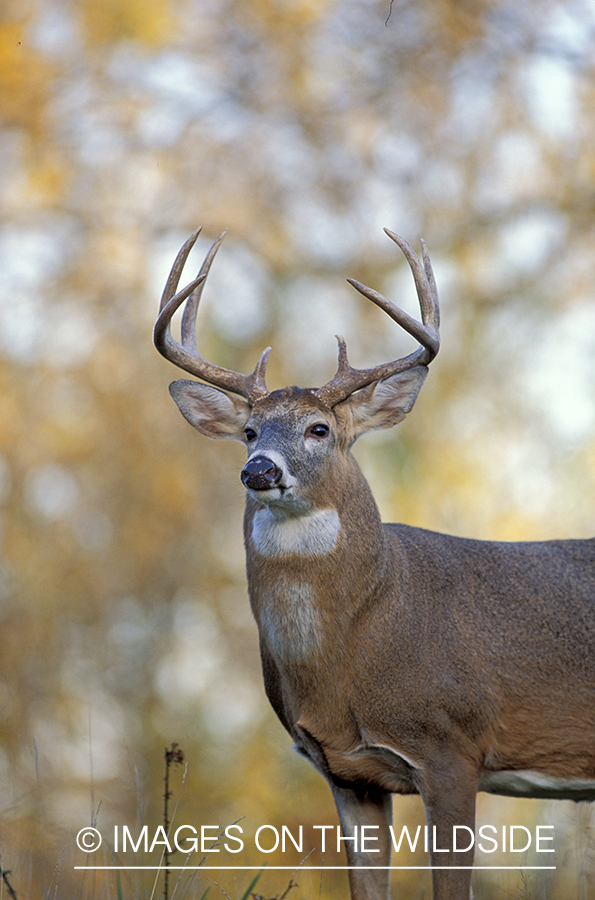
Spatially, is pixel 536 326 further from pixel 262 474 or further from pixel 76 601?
pixel 262 474

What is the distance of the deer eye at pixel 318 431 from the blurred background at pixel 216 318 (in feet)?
26.0

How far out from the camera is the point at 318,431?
5.39 m

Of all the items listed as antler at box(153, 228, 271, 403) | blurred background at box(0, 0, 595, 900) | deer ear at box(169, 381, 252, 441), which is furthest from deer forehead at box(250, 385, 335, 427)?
blurred background at box(0, 0, 595, 900)

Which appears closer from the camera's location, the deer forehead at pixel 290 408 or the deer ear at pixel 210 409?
the deer forehead at pixel 290 408

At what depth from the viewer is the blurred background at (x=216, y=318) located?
1398cm

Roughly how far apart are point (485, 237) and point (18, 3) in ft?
25.2

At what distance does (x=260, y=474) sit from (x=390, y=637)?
107 centimetres

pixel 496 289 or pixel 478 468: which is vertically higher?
pixel 496 289

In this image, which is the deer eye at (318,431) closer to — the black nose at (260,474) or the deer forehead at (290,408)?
the deer forehead at (290,408)

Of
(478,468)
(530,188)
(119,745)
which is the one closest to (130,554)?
(119,745)

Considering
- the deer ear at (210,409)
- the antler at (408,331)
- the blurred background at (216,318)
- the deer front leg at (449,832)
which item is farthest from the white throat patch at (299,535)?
the blurred background at (216,318)

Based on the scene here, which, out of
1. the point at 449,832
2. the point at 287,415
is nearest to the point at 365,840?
the point at 449,832

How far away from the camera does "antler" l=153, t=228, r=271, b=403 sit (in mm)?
5676

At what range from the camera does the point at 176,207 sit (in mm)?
15609
